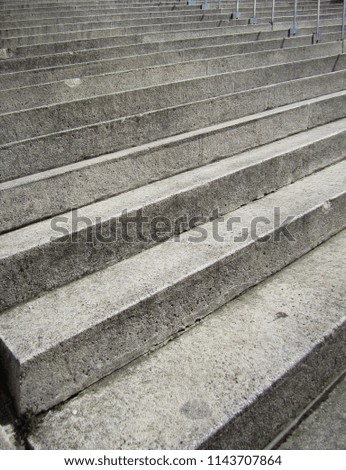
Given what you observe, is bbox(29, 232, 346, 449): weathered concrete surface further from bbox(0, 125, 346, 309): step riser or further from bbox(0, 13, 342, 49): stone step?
bbox(0, 13, 342, 49): stone step

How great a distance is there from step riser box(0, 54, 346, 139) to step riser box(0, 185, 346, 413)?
1.54 meters

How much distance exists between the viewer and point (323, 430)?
5.87 ft

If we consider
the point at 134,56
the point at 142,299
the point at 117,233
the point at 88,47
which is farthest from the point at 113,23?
the point at 142,299

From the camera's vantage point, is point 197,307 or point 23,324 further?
point 197,307

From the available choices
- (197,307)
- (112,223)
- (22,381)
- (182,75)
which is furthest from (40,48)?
(22,381)

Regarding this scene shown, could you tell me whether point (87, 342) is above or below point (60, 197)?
below

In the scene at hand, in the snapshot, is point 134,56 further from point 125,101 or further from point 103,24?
point 103,24

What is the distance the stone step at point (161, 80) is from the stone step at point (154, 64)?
0.04 feet

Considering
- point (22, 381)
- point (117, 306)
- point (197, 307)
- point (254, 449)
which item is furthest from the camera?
point (197, 307)

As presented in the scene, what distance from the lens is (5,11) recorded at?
6.15 metres
